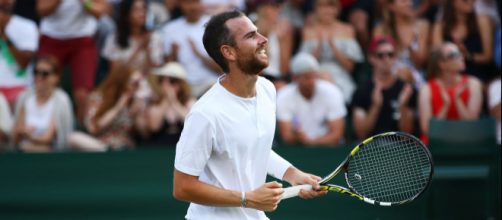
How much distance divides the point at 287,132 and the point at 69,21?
2.49 metres

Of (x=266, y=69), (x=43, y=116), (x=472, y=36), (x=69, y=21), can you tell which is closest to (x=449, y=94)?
(x=472, y=36)

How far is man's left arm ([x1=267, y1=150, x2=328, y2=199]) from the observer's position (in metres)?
4.82

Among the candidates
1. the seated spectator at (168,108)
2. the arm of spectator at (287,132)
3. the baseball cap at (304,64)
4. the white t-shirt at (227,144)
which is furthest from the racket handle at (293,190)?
the baseball cap at (304,64)

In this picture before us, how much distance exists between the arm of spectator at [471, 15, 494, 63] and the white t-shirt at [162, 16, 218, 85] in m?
2.46

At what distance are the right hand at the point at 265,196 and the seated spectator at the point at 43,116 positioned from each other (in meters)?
4.27

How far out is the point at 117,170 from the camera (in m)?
7.81

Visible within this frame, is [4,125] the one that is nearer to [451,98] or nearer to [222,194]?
[451,98]

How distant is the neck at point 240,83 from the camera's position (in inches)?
183

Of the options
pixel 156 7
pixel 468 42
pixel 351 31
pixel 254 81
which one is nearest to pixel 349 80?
pixel 351 31

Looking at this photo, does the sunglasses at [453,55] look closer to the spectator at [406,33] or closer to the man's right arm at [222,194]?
the spectator at [406,33]

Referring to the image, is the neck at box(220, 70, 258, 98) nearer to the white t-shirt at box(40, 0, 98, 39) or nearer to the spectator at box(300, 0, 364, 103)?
the spectator at box(300, 0, 364, 103)

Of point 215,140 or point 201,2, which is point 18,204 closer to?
point 201,2

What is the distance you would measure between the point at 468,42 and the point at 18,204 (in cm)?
432

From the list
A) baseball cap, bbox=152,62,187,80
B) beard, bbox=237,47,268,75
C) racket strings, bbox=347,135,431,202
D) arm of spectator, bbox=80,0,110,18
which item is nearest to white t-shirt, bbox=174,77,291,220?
beard, bbox=237,47,268,75
